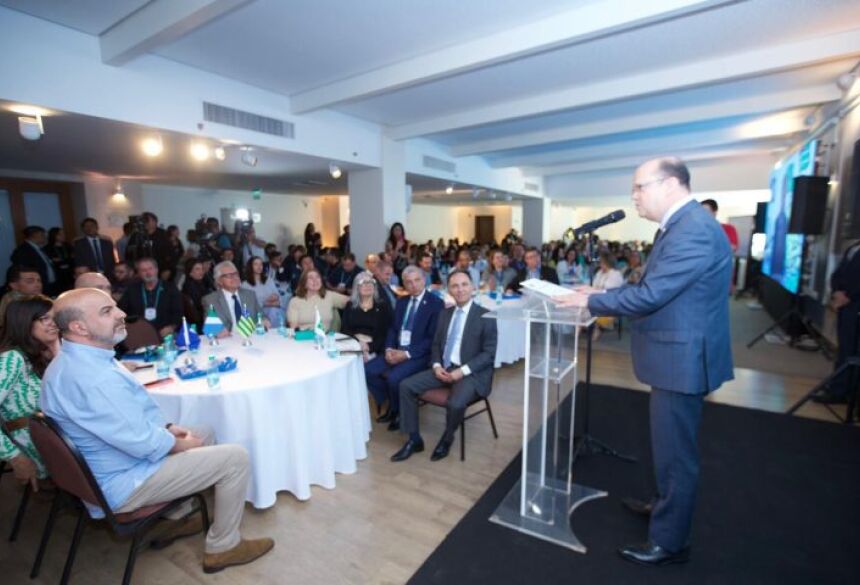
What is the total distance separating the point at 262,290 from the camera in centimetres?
541

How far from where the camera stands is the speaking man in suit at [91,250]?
242 inches

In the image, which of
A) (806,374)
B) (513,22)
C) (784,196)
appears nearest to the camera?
(513,22)

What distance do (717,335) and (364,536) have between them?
2103mm

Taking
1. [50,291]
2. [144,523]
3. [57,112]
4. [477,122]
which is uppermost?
[477,122]

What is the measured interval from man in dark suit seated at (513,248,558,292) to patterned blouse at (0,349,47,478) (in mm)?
4834

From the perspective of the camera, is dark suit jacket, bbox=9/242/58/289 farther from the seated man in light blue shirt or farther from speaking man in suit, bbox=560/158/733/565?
speaking man in suit, bbox=560/158/733/565

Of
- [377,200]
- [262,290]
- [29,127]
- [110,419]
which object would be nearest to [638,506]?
[110,419]

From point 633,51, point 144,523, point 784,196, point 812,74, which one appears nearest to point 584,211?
point 784,196

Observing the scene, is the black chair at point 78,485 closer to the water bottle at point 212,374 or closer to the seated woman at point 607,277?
the water bottle at point 212,374

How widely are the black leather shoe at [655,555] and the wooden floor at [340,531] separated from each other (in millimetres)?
938

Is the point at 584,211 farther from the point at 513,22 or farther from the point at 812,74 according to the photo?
the point at 513,22

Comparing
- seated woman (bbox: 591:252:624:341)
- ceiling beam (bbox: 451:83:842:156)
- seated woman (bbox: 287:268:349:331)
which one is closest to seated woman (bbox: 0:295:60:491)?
seated woman (bbox: 287:268:349:331)

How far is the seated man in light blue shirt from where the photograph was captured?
1753 mm

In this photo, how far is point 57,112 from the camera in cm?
395
